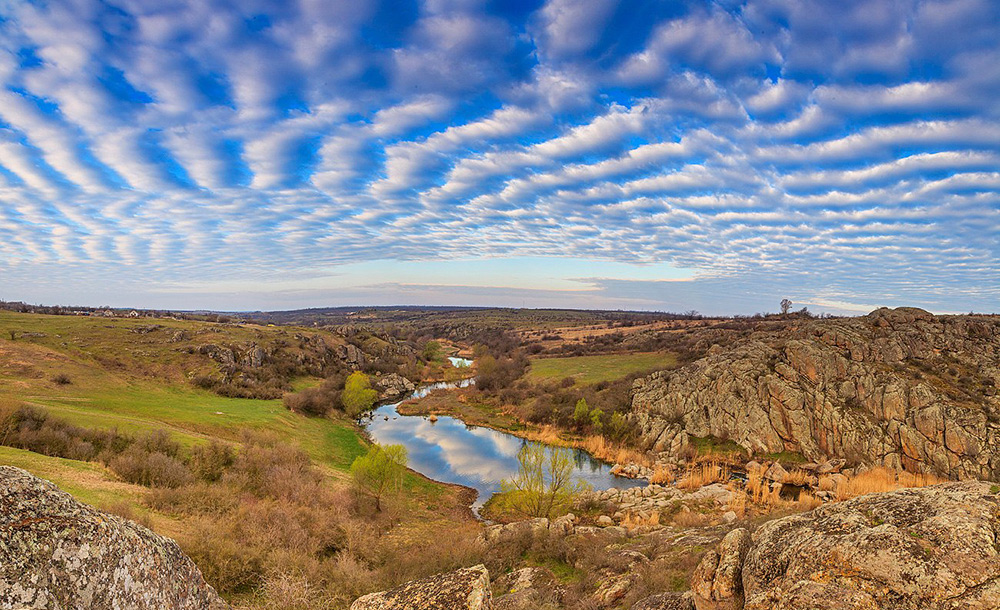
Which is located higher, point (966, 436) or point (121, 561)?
point (121, 561)

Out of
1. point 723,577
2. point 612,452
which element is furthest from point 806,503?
point 723,577

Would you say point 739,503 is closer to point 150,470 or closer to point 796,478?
point 796,478

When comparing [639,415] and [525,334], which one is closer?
[639,415]

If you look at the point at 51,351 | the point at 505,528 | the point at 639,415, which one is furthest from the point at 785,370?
the point at 51,351

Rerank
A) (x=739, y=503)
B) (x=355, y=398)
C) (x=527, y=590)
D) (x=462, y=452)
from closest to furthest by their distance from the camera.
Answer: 1. (x=527, y=590)
2. (x=739, y=503)
3. (x=462, y=452)
4. (x=355, y=398)

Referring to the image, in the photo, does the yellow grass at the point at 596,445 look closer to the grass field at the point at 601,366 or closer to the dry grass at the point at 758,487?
the dry grass at the point at 758,487

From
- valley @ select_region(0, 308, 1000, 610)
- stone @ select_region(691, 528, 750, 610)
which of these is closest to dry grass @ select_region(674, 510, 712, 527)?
valley @ select_region(0, 308, 1000, 610)

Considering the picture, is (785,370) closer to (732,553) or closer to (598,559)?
(598,559)

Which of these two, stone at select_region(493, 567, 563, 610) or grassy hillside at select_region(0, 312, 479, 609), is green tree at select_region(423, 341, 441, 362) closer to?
grassy hillside at select_region(0, 312, 479, 609)
